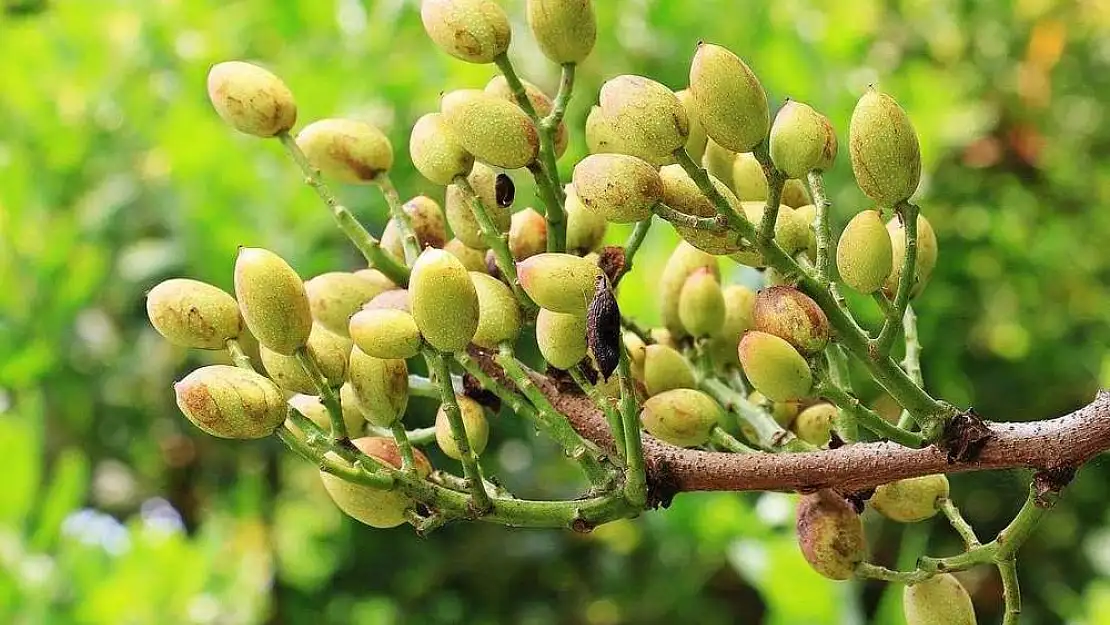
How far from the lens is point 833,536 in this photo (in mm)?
729

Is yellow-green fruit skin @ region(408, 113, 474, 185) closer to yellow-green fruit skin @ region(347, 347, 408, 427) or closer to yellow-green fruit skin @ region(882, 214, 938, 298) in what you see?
yellow-green fruit skin @ region(347, 347, 408, 427)

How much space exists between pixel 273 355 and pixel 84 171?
1702 millimetres

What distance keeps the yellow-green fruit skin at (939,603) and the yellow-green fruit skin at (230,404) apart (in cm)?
38

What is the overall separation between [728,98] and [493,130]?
137 mm

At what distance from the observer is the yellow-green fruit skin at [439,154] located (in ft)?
2.52

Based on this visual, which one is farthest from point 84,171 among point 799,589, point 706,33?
point 799,589

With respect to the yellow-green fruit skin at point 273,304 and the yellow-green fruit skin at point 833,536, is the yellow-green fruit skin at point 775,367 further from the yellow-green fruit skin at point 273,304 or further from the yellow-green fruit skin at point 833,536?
the yellow-green fruit skin at point 273,304

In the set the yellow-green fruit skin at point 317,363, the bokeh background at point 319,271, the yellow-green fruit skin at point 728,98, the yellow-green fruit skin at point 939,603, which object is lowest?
the bokeh background at point 319,271

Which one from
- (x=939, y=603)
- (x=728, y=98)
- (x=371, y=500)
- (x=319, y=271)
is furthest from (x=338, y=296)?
(x=319, y=271)

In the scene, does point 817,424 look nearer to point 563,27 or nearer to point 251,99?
point 563,27

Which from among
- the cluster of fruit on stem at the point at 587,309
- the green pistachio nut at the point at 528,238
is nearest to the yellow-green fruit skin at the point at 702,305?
the cluster of fruit on stem at the point at 587,309

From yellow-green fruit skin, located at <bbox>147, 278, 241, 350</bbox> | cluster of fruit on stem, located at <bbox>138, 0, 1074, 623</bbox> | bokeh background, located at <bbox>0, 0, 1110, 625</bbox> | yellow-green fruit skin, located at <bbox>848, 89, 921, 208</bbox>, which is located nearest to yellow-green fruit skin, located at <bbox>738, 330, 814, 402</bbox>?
cluster of fruit on stem, located at <bbox>138, 0, 1074, 623</bbox>

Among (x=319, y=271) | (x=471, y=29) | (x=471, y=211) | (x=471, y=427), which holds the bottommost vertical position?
(x=319, y=271)

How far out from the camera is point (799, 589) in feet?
5.61
